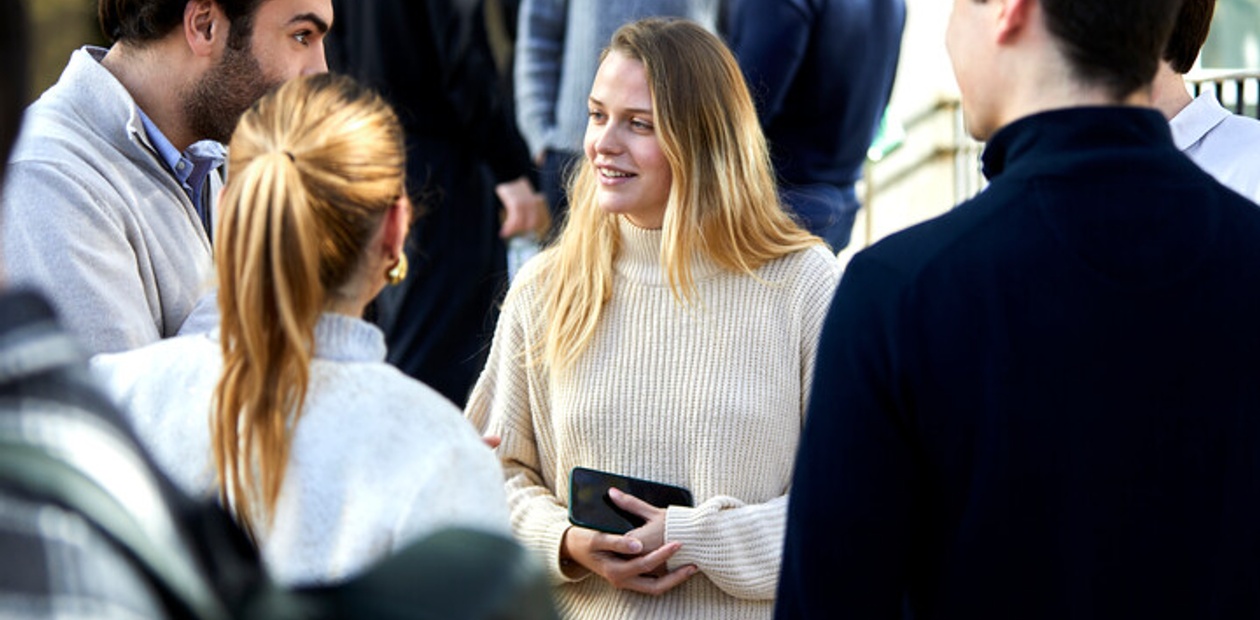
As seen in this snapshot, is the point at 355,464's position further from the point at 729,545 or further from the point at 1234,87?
the point at 1234,87

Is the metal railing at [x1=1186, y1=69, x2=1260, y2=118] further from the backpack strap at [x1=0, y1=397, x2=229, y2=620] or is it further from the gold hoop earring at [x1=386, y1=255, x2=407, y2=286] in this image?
the backpack strap at [x1=0, y1=397, x2=229, y2=620]

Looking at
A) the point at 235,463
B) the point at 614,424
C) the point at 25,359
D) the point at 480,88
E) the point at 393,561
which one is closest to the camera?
the point at 25,359

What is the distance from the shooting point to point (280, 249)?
6.77 ft

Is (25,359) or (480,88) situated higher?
(25,359)

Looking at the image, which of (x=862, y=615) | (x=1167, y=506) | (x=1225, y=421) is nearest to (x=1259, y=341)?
(x=1225, y=421)

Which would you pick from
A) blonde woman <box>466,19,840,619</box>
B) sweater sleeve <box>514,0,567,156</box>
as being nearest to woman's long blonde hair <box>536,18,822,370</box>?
blonde woman <box>466,19,840,619</box>

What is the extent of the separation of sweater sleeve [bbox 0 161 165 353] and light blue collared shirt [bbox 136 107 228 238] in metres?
0.23

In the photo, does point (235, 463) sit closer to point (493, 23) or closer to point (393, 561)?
point (393, 561)

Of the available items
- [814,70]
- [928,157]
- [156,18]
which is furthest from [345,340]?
[928,157]

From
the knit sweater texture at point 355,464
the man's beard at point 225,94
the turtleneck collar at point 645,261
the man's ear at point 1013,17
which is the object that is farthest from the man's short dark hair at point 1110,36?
the man's beard at point 225,94

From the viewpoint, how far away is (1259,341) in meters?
2.02

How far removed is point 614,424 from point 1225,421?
146 cm

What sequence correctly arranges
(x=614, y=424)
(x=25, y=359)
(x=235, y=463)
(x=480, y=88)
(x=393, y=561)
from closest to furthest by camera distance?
1. (x=25, y=359)
2. (x=393, y=561)
3. (x=235, y=463)
4. (x=614, y=424)
5. (x=480, y=88)

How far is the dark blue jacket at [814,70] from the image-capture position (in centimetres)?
580
